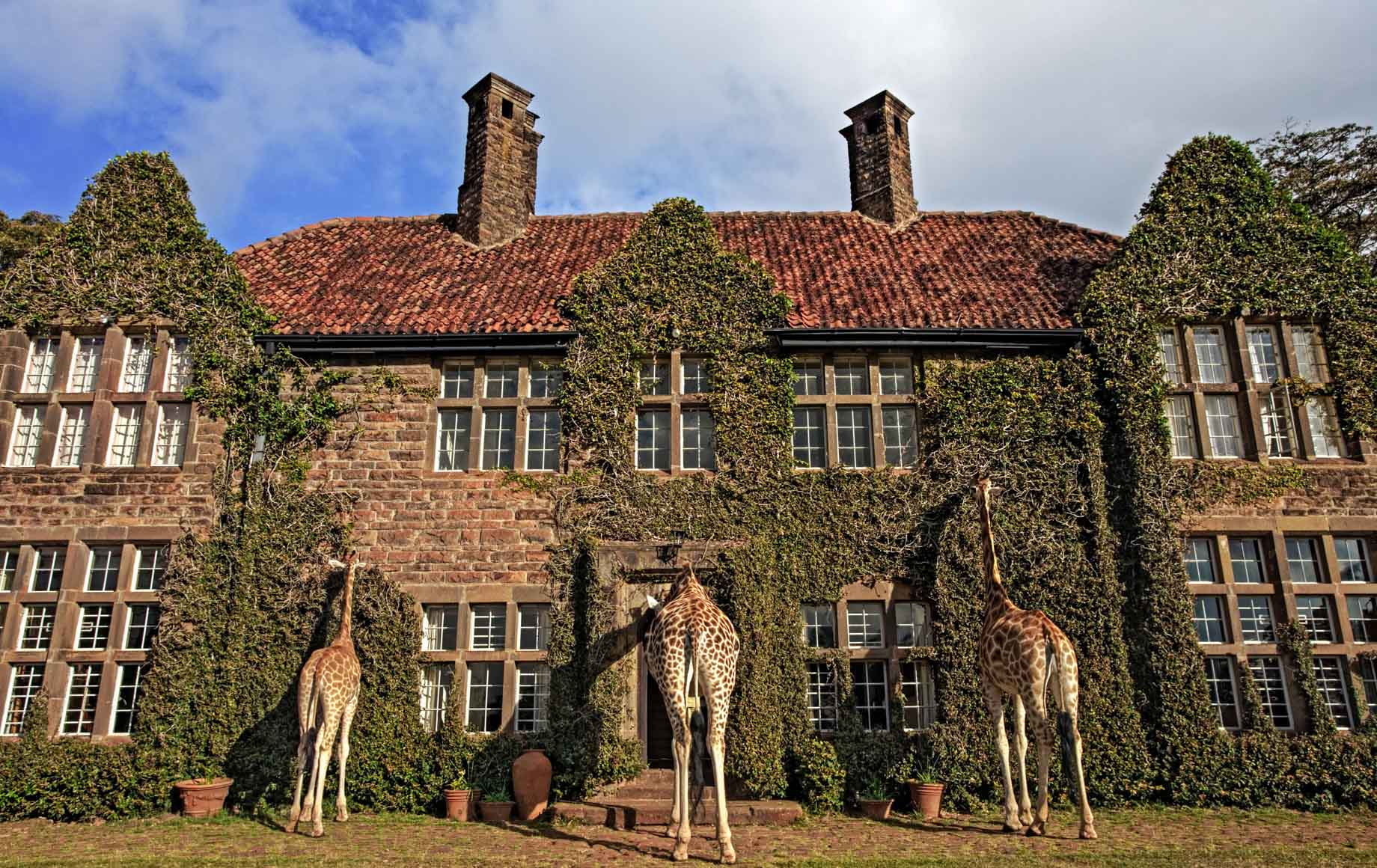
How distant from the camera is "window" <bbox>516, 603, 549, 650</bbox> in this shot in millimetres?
12016

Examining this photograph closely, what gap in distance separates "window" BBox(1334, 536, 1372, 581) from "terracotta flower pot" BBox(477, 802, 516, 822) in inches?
444

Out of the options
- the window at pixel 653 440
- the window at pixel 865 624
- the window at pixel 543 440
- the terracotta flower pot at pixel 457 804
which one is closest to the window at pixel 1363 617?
the window at pixel 865 624

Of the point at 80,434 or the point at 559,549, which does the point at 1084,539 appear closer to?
the point at 559,549

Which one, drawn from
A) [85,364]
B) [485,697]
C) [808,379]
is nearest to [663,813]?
[485,697]

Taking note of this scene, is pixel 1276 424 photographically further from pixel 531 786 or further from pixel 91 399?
pixel 91 399

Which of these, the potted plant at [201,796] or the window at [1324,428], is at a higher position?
the window at [1324,428]

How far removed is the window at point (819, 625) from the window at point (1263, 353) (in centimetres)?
699

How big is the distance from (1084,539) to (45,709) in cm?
1375

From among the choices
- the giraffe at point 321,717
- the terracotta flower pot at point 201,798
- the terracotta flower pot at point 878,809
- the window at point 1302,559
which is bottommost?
the terracotta flower pot at point 878,809

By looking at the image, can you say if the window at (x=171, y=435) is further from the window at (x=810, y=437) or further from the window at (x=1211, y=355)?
the window at (x=1211, y=355)

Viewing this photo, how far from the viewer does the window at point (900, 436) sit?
1270 cm

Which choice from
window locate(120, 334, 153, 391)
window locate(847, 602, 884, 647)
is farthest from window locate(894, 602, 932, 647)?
window locate(120, 334, 153, 391)

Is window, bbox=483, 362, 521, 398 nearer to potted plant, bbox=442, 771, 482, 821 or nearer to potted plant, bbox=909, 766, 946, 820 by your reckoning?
potted plant, bbox=442, 771, 482, 821

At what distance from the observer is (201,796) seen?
1097cm
